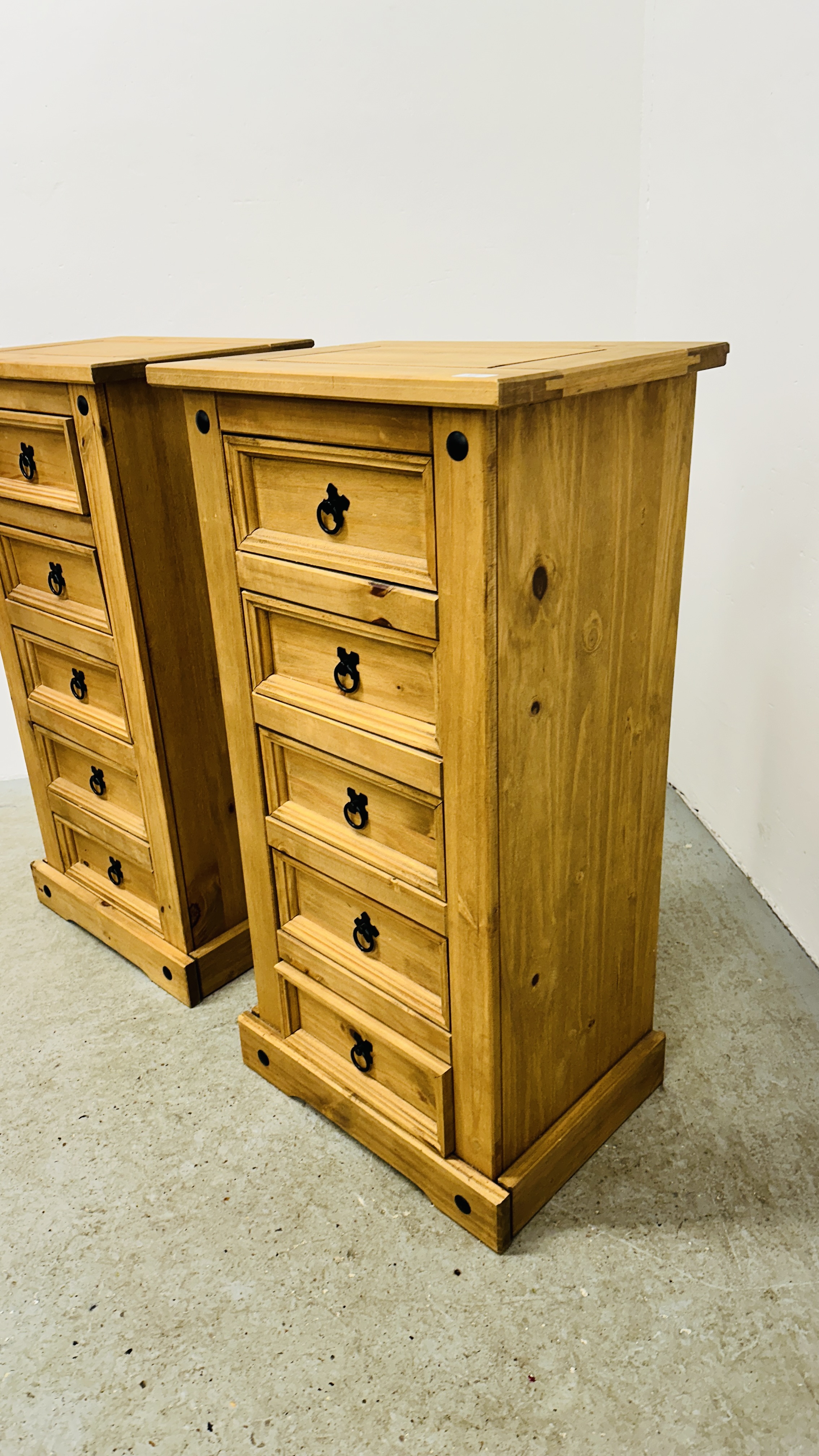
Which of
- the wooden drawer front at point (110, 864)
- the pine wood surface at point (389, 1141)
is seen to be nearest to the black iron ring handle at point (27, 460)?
the wooden drawer front at point (110, 864)

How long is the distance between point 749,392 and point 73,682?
154 centimetres

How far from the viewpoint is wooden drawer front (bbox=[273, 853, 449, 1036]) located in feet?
4.58

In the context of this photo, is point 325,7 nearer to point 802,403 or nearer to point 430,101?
point 430,101

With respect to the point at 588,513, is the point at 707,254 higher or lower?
higher

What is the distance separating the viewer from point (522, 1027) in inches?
53.6

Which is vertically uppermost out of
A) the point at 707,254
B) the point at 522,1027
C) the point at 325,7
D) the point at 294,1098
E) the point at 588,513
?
the point at 325,7

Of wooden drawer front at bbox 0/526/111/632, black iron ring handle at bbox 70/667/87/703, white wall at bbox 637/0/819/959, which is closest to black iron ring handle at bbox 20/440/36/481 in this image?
wooden drawer front at bbox 0/526/111/632

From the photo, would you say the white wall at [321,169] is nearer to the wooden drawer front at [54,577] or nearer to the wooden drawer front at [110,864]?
the wooden drawer front at [54,577]

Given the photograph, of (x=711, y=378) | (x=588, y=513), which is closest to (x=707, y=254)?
(x=711, y=378)

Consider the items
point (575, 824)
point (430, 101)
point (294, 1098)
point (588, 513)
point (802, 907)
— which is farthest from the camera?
point (430, 101)

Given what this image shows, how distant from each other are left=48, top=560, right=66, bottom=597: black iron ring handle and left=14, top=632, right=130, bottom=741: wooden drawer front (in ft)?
0.39

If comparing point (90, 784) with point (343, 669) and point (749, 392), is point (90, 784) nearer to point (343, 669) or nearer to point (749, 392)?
point (343, 669)

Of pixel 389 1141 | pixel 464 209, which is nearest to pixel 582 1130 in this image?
pixel 389 1141

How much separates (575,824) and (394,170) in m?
Answer: 1.90
